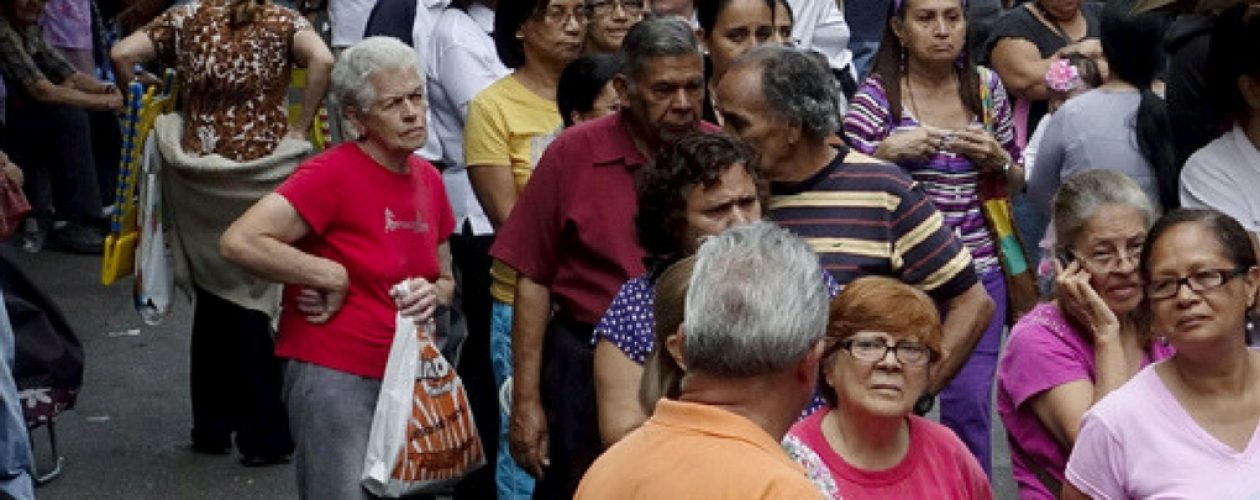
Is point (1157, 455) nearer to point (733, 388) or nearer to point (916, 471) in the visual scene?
point (916, 471)

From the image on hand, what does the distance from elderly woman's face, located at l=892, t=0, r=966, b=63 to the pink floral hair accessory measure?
5.71 feet

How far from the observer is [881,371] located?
5.48 m

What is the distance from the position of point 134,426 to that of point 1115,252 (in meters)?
5.49

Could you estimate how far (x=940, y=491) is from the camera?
18.0ft

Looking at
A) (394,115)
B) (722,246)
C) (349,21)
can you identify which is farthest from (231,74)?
(722,246)

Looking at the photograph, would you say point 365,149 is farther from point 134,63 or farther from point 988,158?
point 134,63

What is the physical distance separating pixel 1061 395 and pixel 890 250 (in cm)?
61

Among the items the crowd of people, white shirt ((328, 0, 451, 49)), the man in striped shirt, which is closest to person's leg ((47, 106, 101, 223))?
white shirt ((328, 0, 451, 49))

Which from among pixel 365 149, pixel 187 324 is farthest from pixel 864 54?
pixel 365 149

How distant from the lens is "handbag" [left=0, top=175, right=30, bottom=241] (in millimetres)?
7980

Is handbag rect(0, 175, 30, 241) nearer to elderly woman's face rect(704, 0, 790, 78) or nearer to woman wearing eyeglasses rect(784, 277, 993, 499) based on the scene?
elderly woman's face rect(704, 0, 790, 78)

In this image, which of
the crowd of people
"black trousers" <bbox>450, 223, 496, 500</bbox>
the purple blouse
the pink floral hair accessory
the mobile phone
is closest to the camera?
the crowd of people

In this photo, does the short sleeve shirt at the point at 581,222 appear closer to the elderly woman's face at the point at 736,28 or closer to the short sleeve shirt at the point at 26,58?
the elderly woman's face at the point at 736,28

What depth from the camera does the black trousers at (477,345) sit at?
8.68 metres
